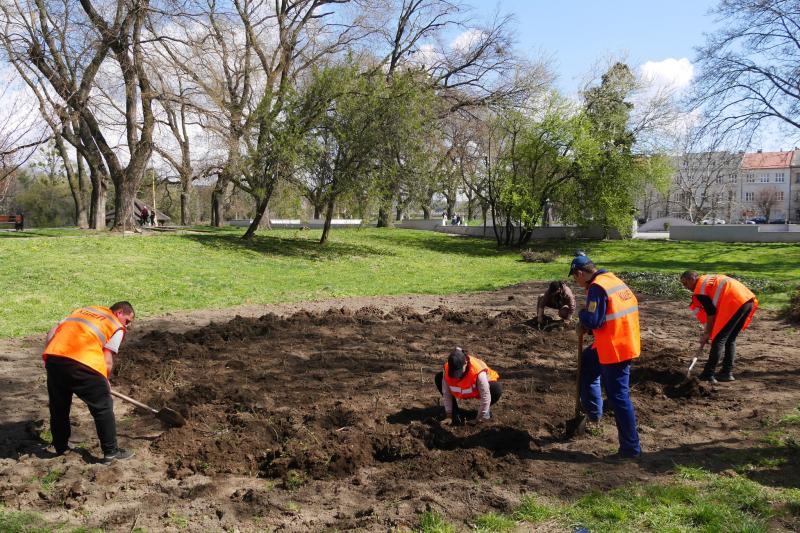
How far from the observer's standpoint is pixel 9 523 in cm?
394

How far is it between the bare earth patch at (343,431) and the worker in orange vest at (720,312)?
306 mm

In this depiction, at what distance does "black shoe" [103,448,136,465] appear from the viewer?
5016 millimetres

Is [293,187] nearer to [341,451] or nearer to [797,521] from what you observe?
[341,451]

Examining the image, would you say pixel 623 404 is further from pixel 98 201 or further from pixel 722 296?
pixel 98 201

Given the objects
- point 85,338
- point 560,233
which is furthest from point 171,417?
point 560,233

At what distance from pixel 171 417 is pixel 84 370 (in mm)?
974

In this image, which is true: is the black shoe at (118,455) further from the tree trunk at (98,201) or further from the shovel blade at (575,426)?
the tree trunk at (98,201)

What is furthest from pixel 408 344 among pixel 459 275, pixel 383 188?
pixel 383 188

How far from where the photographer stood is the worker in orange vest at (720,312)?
7.09m

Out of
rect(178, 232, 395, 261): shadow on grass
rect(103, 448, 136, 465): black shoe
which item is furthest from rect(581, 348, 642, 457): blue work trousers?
rect(178, 232, 395, 261): shadow on grass

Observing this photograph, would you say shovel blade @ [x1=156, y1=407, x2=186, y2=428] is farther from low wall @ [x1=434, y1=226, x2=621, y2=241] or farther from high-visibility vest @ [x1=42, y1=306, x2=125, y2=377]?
low wall @ [x1=434, y1=226, x2=621, y2=241]

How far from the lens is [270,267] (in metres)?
18.8

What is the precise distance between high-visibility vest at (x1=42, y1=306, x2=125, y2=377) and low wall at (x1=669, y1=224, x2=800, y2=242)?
107 feet

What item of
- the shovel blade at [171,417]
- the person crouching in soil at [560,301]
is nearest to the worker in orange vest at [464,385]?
the shovel blade at [171,417]
